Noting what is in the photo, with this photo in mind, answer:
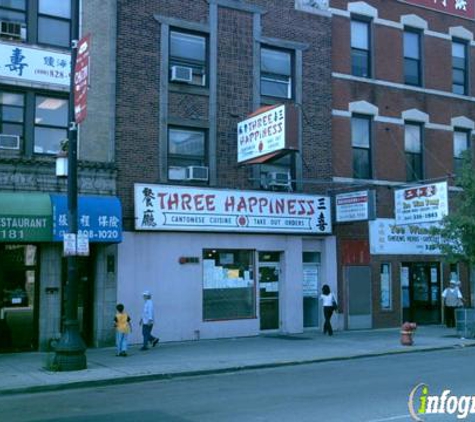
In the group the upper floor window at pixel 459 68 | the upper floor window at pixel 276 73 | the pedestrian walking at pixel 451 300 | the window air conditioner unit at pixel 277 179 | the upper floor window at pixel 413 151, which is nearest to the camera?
the window air conditioner unit at pixel 277 179

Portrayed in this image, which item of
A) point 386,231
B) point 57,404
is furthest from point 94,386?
point 386,231

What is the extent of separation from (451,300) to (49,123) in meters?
15.0

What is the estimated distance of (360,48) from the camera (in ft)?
83.7

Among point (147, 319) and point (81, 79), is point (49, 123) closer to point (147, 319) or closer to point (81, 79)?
point (81, 79)

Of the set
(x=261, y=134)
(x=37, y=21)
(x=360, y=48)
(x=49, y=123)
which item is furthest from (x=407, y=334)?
(x=37, y=21)

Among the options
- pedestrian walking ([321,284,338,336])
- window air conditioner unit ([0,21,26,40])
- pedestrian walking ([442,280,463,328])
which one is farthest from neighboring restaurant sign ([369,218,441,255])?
window air conditioner unit ([0,21,26,40])

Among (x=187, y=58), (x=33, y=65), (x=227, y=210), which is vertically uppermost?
(x=187, y=58)

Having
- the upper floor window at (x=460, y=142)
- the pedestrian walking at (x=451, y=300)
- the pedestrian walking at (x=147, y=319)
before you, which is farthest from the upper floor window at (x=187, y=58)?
the upper floor window at (x=460, y=142)

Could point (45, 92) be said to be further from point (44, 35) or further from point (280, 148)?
point (280, 148)

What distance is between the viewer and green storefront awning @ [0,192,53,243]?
55.9 feet

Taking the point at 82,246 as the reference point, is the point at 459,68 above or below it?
above

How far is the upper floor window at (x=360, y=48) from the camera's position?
997 inches

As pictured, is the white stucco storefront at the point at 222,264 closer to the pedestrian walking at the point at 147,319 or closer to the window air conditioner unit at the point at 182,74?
the pedestrian walking at the point at 147,319

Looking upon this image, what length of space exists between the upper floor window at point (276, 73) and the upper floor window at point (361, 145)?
313cm
